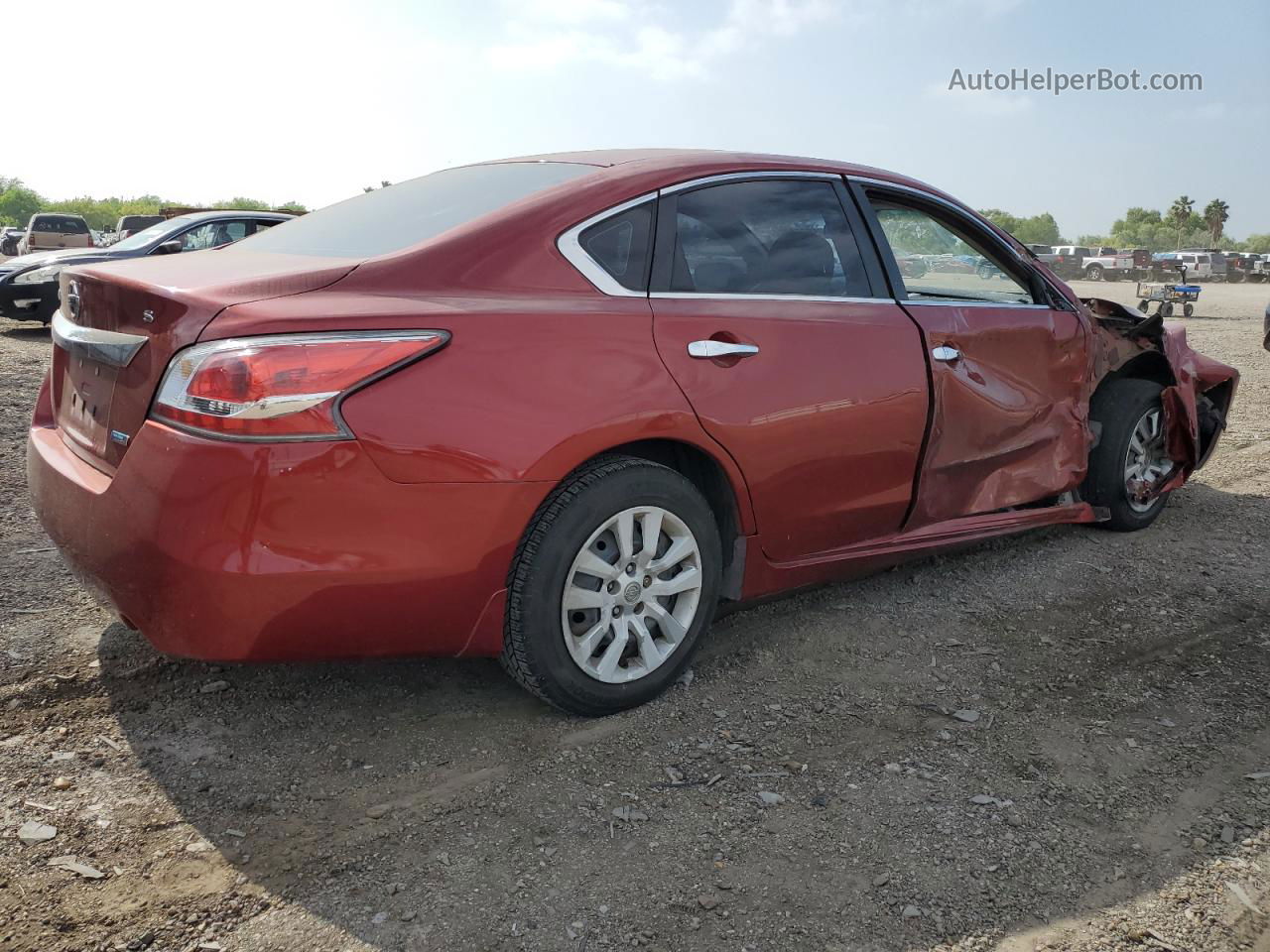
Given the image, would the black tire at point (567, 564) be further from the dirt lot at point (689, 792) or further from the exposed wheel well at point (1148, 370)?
the exposed wheel well at point (1148, 370)

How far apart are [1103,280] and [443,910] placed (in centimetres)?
4899

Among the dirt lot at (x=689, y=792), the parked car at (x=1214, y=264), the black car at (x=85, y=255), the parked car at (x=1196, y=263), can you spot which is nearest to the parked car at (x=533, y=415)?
the dirt lot at (x=689, y=792)

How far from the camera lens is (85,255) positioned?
1129cm

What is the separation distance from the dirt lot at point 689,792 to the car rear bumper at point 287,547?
397 mm

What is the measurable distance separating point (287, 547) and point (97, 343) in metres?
0.84

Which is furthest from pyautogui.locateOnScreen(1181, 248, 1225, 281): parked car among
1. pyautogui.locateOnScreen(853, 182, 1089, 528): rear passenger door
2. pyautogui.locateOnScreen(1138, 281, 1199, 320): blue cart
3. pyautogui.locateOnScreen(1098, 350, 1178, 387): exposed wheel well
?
pyautogui.locateOnScreen(853, 182, 1089, 528): rear passenger door

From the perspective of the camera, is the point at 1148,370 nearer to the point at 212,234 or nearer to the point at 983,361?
the point at 983,361

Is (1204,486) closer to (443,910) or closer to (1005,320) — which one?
(1005,320)

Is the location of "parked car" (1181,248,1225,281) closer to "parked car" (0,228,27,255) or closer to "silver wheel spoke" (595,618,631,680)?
"parked car" (0,228,27,255)

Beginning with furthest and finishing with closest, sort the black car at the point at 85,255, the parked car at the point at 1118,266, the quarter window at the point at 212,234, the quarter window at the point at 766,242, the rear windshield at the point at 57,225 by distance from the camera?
1. the parked car at the point at 1118,266
2. the rear windshield at the point at 57,225
3. the quarter window at the point at 212,234
4. the black car at the point at 85,255
5. the quarter window at the point at 766,242

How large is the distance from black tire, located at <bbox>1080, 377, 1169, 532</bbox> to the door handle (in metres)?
2.41

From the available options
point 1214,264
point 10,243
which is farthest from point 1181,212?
point 10,243

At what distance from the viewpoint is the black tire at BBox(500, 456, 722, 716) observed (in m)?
2.73

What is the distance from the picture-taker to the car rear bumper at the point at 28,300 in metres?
11.3
